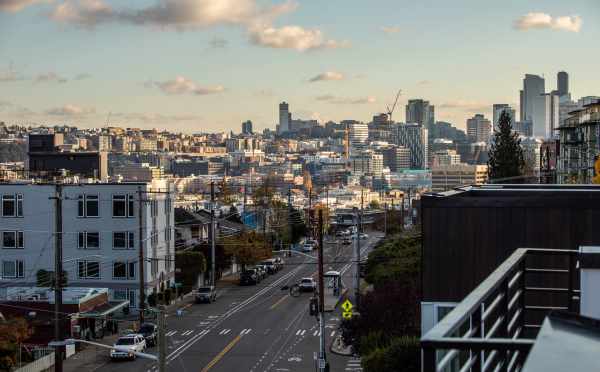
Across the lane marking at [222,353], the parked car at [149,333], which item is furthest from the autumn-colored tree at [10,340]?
the parked car at [149,333]

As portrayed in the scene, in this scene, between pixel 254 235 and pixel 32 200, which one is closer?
pixel 32 200

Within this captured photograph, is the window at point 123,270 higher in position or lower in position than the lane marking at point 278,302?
higher

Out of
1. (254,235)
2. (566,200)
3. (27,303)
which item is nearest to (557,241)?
(566,200)

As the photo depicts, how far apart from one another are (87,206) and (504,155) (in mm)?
22007

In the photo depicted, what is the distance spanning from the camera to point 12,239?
40562mm

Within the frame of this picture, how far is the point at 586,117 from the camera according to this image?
57.6 m

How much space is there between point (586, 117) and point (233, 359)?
122 feet

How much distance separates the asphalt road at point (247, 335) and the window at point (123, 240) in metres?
3.63

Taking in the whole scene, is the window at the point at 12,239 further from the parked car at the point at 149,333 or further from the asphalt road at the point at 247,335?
the parked car at the point at 149,333

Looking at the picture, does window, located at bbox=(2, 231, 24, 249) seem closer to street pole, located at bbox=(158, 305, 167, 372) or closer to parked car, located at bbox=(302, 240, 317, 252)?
street pole, located at bbox=(158, 305, 167, 372)

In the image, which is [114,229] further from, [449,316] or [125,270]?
[449,316]

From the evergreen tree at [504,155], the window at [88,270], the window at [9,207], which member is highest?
the evergreen tree at [504,155]

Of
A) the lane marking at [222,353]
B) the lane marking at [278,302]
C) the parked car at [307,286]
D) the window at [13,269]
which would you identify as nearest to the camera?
the lane marking at [222,353]

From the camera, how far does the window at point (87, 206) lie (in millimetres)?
40500
